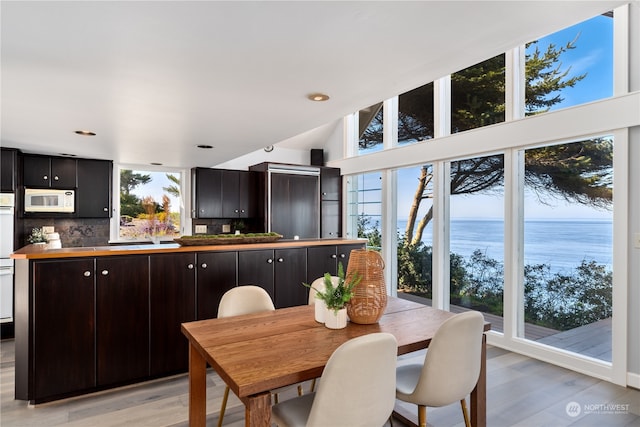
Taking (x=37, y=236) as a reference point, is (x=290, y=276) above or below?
below

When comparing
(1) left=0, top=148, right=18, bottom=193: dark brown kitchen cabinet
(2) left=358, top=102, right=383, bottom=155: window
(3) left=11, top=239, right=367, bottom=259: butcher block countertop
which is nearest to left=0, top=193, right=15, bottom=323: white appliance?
(1) left=0, top=148, right=18, bottom=193: dark brown kitchen cabinet

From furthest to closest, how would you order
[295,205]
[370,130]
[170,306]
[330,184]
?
[330,184] → [295,205] → [370,130] → [170,306]

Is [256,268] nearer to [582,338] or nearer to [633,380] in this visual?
[582,338]

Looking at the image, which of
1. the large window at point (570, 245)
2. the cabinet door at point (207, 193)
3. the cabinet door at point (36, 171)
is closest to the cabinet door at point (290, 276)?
the large window at point (570, 245)

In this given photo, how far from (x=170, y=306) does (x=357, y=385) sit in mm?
2123

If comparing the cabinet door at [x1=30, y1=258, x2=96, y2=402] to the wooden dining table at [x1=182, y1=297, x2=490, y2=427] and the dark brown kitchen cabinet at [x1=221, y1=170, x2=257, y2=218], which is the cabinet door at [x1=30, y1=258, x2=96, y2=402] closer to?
the wooden dining table at [x1=182, y1=297, x2=490, y2=427]

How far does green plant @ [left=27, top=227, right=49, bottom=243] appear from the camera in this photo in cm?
457

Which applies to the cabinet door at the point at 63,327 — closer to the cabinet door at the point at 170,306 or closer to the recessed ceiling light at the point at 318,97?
the cabinet door at the point at 170,306

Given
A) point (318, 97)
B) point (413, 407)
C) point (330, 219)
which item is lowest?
point (413, 407)

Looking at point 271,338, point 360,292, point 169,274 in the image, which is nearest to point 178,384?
point 169,274

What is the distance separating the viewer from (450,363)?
173 cm

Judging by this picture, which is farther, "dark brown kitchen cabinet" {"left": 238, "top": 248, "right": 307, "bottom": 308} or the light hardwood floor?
"dark brown kitchen cabinet" {"left": 238, "top": 248, "right": 307, "bottom": 308}

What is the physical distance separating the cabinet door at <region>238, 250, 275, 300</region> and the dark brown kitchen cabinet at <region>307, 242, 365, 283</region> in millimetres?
450

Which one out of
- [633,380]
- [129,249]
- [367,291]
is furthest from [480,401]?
[129,249]
